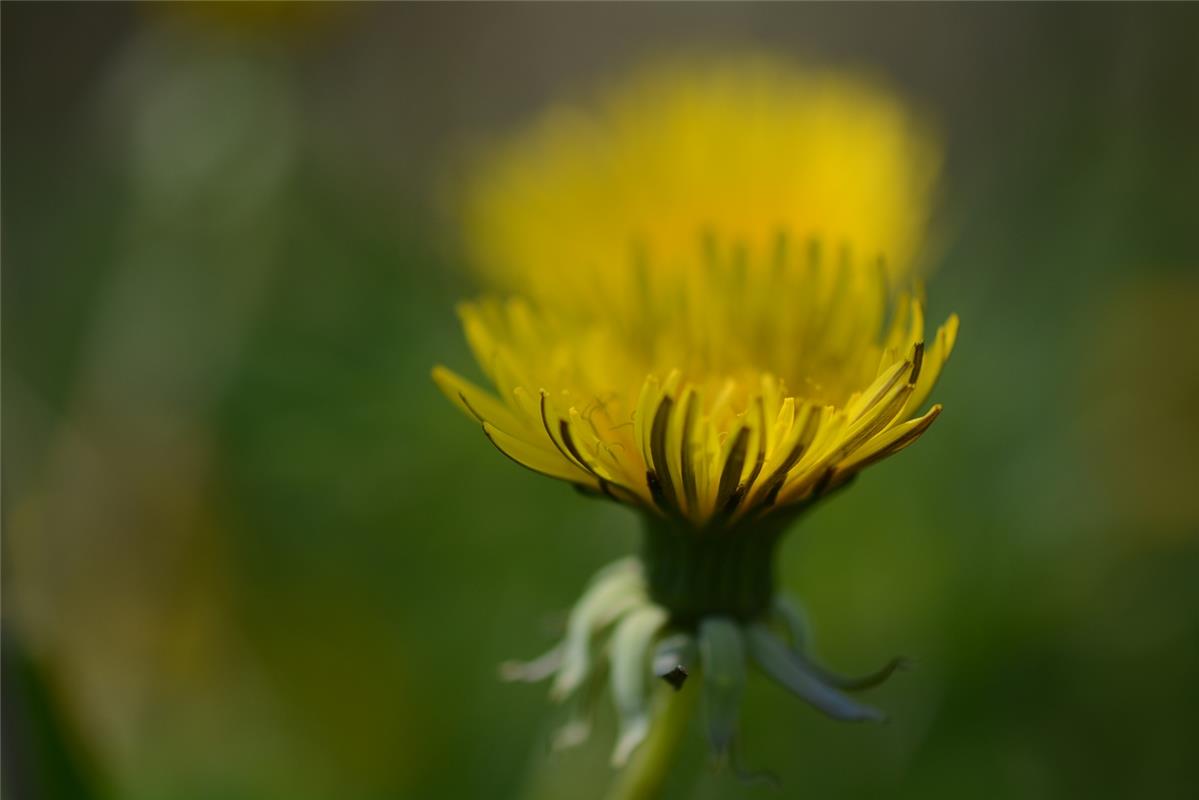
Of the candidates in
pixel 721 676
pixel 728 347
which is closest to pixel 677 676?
pixel 721 676

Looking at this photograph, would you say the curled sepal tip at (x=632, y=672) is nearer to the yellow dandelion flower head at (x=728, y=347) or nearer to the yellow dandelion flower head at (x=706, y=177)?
the yellow dandelion flower head at (x=728, y=347)

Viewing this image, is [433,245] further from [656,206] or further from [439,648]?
[439,648]

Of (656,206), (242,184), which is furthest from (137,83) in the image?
(656,206)

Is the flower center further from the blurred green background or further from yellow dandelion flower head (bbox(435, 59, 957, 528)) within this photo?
the blurred green background

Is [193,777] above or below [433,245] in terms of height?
below

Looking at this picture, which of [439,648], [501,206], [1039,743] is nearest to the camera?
[1039,743]

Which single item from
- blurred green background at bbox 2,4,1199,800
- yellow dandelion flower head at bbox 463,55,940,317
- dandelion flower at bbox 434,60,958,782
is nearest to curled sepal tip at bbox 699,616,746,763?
dandelion flower at bbox 434,60,958,782

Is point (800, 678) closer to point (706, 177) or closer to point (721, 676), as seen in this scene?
point (721, 676)
